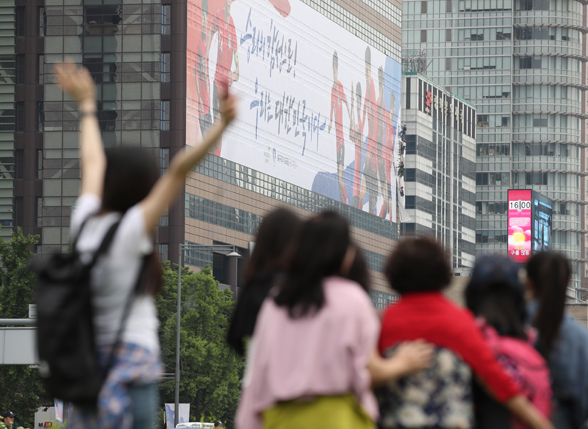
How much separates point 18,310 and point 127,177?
48.0 meters

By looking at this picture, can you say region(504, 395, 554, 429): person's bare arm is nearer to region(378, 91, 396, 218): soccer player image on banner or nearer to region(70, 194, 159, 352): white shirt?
region(70, 194, 159, 352): white shirt

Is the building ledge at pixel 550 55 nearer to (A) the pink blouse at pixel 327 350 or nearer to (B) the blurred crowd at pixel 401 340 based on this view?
(B) the blurred crowd at pixel 401 340

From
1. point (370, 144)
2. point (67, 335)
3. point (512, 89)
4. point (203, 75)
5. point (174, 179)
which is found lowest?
point (67, 335)

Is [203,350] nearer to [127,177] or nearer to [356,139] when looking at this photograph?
[127,177]

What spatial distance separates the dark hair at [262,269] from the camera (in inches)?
238

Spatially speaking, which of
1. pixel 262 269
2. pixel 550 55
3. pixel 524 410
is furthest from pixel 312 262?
pixel 550 55

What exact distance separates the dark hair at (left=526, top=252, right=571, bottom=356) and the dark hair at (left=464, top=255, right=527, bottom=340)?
0.37 m

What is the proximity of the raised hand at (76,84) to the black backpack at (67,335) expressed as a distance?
3.64 ft

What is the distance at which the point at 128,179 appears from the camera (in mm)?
5195

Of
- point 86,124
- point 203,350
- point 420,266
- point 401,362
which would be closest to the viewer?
point 401,362

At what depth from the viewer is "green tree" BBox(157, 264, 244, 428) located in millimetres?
53938

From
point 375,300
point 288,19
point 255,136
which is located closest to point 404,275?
point 255,136

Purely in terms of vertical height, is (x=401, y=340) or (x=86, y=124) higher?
(x=86, y=124)

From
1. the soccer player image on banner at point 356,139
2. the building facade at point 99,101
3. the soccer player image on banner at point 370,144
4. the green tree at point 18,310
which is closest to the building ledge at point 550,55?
the soccer player image on banner at point 370,144
